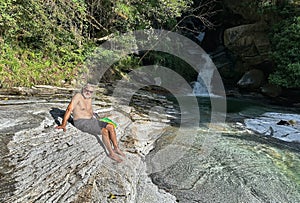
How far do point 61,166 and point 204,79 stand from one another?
14.5 m

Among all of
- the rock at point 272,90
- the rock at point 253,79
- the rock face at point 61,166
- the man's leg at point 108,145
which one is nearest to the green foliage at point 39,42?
the rock face at point 61,166

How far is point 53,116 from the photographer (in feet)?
14.4

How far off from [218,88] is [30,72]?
458 inches

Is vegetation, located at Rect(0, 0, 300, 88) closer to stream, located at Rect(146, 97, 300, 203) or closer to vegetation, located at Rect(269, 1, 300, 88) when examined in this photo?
vegetation, located at Rect(269, 1, 300, 88)

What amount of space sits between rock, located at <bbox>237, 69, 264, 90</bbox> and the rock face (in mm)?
10875

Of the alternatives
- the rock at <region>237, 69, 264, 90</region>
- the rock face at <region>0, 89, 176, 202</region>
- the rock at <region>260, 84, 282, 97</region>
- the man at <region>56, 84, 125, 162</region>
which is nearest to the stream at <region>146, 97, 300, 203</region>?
the rock face at <region>0, 89, 176, 202</region>

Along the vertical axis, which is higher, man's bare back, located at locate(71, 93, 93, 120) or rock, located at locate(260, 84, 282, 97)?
rock, located at locate(260, 84, 282, 97)

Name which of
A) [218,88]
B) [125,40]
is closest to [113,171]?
[125,40]

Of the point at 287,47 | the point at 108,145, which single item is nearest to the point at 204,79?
the point at 287,47

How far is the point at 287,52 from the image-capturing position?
408 inches

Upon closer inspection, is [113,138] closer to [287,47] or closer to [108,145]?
[108,145]

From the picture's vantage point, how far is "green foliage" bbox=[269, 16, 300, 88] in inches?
394

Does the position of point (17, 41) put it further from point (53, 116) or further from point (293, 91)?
point (293, 91)

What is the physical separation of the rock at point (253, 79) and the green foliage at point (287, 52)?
2386 mm
